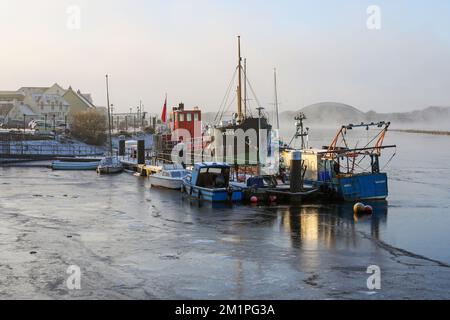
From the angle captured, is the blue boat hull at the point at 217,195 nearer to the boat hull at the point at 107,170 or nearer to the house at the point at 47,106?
the boat hull at the point at 107,170

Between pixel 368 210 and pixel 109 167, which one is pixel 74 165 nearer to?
pixel 109 167

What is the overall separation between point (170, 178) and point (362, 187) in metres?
15.1

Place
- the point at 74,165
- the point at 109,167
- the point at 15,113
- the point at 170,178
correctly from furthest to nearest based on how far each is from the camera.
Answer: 1. the point at 15,113
2. the point at 74,165
3. the point at 109,167
4. the point at 170,178

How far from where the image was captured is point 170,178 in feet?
153

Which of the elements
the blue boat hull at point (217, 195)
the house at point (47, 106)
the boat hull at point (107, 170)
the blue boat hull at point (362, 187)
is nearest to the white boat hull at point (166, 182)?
the blue boat hull at point (217, 195)

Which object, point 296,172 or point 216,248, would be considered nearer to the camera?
point 216,248

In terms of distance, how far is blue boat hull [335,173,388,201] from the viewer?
3856cm

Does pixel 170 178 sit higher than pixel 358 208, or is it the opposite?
pixel 170 178

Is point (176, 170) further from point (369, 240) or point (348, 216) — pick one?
point (369, 240)

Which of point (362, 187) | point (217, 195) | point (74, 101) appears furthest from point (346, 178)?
point (74, 101)

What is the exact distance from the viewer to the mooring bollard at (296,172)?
36.5m

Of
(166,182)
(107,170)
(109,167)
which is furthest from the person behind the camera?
(109,167)

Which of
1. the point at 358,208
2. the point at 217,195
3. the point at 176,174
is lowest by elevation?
the point at 358,208

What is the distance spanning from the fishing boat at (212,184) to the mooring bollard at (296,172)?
338 cm
